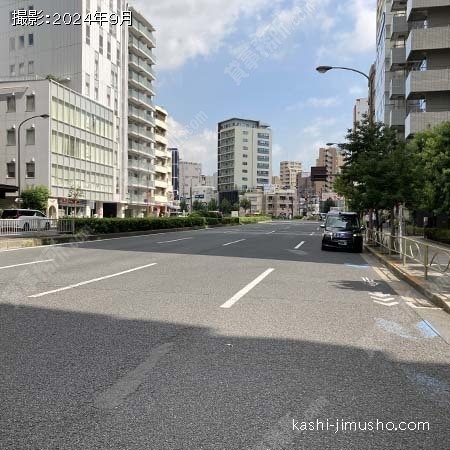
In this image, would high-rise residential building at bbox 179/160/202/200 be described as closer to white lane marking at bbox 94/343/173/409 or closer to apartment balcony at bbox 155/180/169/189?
apartment balcony at bbox 155/180/169/189

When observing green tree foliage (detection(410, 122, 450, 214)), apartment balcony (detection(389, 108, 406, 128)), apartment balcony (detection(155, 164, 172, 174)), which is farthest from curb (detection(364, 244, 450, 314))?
apartment balcony (detection(155, 164, 172, 174))

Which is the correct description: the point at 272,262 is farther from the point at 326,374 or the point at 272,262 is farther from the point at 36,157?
the point at 36,157

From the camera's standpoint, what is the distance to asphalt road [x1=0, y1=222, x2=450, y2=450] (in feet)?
9.93

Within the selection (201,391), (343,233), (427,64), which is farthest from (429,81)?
(201,391)

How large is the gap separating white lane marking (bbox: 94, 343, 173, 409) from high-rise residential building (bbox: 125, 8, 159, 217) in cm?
6168

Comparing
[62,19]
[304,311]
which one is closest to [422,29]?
[304,311]

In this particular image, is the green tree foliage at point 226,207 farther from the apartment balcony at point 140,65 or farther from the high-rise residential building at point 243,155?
Result: the apartment balcony at point 140,65

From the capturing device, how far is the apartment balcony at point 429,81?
33312 mm

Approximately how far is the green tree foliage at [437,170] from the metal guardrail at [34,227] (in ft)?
60.7

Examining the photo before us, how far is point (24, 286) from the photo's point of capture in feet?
28.2

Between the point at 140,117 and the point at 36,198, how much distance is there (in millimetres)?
30472

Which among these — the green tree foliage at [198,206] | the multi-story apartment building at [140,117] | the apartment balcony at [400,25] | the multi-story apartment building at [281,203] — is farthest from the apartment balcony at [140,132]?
the multi-story apartment building at [281,203]

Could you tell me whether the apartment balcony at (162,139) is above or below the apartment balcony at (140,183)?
above

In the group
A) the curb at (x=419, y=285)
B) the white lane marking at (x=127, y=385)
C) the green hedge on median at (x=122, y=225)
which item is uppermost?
the green hedge on median at (x=122, y=225)
